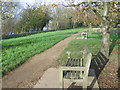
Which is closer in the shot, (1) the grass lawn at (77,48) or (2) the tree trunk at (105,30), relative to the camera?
(2) the tree trunk at (105,30)

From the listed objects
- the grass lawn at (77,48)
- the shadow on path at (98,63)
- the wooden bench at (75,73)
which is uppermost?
the wooden bench at (75,73)

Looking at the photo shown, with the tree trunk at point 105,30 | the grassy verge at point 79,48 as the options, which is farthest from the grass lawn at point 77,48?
the tree trunk at point 105,30

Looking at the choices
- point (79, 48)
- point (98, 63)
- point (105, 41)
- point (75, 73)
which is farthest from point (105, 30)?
point (75, 73)

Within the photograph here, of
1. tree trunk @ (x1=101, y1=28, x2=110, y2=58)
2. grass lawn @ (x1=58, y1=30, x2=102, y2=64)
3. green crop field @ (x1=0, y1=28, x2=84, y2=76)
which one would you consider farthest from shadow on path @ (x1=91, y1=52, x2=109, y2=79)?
green crop field @ (x1=0, y1=28, x2=84, y2=76)

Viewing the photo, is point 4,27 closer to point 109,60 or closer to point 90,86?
point 109,60

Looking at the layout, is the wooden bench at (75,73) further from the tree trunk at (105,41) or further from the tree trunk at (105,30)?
the tree trunk at (105,41)

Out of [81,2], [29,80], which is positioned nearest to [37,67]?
[29,80]

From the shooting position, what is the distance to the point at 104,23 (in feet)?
21.4

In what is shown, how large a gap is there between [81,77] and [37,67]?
→ 2.87m

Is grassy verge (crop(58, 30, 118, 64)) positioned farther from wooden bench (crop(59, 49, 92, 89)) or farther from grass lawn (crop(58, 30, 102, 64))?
wooden bench (crop(59, 49, 92, 89))

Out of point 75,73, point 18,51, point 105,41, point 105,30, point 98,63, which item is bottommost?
point 98,63

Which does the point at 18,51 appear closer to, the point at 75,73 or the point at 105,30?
the point at 105,30

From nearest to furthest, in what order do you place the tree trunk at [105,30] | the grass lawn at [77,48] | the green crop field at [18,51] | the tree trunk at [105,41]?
the green crop field at [18,51]
the tree trunk at [105,30]
the tree trunk at [105,41]
the grass lawn at [77,48]

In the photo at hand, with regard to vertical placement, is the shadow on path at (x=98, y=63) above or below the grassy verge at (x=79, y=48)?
below
